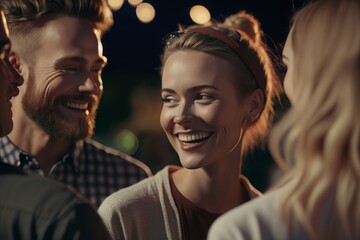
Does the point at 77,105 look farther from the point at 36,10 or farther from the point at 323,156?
the point at 323,156

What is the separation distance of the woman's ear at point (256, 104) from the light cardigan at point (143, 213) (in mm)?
558

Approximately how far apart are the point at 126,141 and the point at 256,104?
1259 centimetres

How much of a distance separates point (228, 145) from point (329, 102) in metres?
1.49

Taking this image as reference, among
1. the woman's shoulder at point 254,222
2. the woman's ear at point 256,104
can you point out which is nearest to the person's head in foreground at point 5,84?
the woman's shoulder at point 254,222

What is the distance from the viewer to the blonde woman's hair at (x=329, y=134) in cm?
171

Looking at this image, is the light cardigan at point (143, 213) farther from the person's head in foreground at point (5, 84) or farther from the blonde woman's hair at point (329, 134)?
the blonde woman's hair at point (329, 134)

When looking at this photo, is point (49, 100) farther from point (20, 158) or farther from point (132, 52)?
point (132, 52)

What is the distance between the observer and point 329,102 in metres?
1.71

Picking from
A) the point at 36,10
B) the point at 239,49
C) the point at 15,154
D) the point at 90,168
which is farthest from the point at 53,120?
the point at 239,49

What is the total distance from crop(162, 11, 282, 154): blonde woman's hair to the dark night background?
3.90 meters

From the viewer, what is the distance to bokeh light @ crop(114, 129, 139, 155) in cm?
1517

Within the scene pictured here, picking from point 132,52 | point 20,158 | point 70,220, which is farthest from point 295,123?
point 132,52

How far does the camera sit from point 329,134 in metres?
1.72

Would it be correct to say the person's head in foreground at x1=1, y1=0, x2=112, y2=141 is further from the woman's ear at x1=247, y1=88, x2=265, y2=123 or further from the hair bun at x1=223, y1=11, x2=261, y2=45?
the woman's ear at x1=247, y1=88, x2=265, y2=123
